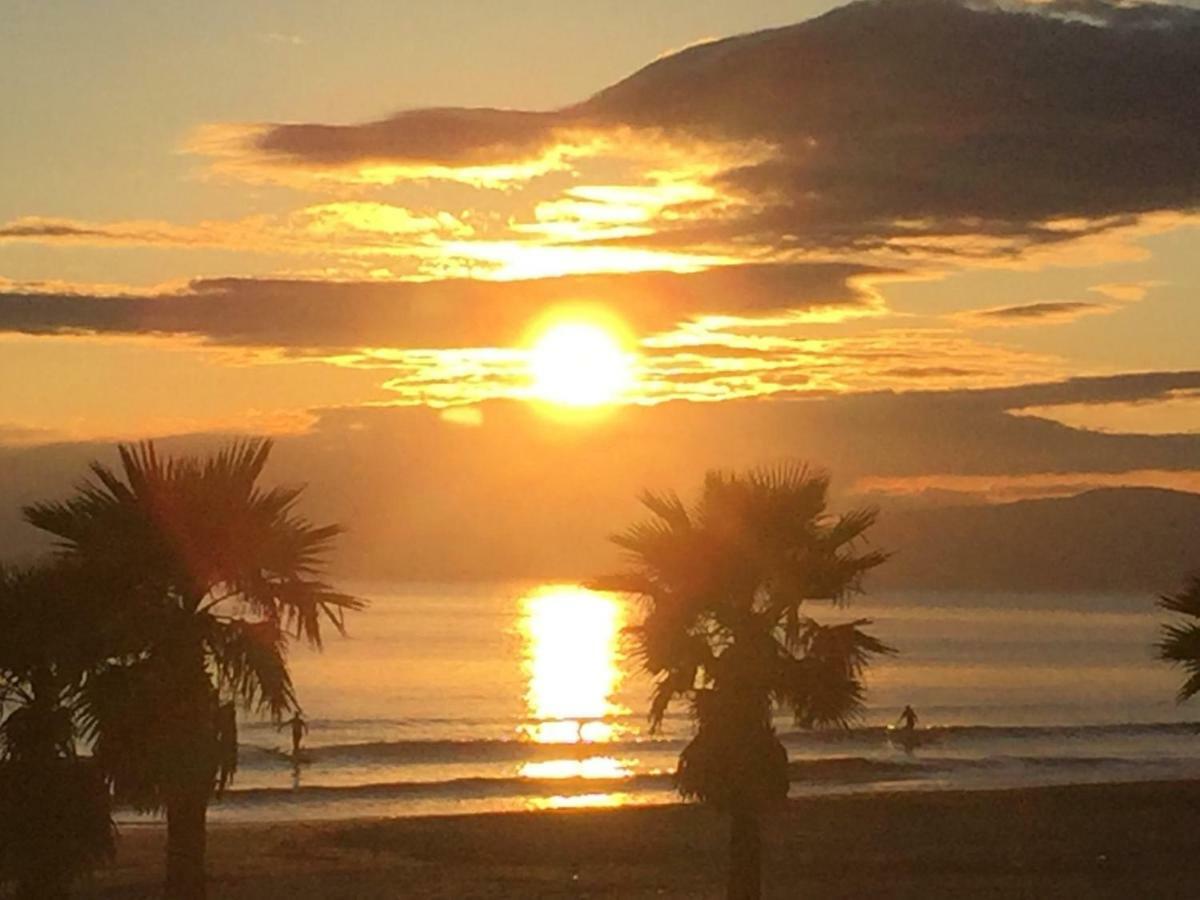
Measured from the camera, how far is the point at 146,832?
42094mm

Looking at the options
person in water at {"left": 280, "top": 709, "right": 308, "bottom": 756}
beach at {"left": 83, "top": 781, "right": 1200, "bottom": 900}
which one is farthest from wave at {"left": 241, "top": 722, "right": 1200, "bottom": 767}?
beach at {"left": 83, "top": 781, "right": 1200, "bottom": 900}

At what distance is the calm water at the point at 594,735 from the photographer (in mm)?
57281

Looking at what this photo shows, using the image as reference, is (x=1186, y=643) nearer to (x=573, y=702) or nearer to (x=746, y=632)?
(x=746, y=632)

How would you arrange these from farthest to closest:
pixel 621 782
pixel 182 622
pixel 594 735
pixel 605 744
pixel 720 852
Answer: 1. pixel 594 735
2. pixel 605 744
3. pixel 621 782
4. pixel 720 852
5. pixel 182 622

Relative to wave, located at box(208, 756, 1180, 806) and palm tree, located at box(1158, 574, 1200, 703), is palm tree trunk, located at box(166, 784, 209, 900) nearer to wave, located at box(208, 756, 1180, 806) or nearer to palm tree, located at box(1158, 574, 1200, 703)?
palm tree, located at box(1158, 574, 1200, 703)

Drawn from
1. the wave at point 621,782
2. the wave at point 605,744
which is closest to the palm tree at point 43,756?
the wave at point 621,782

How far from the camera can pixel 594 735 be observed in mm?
83312

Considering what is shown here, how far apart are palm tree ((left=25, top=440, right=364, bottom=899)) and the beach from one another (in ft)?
40.5

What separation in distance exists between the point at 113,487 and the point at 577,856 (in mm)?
19877

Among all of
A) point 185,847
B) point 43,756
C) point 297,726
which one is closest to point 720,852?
point 297,726

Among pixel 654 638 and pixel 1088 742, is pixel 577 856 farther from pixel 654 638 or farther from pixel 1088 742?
pixel 1088 742

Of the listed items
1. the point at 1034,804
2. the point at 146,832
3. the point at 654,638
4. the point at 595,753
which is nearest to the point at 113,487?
the point at 654,638

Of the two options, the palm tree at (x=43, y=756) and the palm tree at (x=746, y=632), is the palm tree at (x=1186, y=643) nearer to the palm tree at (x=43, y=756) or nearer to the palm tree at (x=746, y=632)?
the palm tree at (x=746, y=632)

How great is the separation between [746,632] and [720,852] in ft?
50.8
